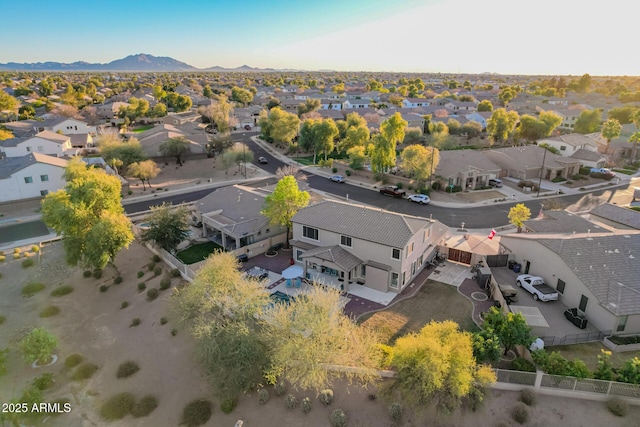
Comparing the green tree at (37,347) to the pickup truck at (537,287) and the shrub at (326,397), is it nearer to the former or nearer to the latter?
the shrub at (326,397)

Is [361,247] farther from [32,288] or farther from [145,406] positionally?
[32,288]

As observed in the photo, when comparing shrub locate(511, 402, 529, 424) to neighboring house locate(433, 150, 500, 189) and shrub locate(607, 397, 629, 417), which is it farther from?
neighboring house locate(433, 150, 500, 189)

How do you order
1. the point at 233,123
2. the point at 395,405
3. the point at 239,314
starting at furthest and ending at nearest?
1. the point at 233,123
2. the point at 239,314
3. the point at 395,405

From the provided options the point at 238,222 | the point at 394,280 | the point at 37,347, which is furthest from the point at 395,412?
the point at 37,347

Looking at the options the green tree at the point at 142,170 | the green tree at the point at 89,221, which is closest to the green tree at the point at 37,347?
the green tree at the point at 89,221

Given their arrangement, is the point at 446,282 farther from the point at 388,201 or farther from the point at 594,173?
the point at 594,173

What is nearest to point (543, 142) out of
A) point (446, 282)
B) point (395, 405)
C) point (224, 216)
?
point (446, 282)

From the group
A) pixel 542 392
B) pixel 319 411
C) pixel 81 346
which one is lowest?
pixel 81 346

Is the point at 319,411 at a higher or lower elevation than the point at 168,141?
lower

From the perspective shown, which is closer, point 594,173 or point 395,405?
point 395,405
